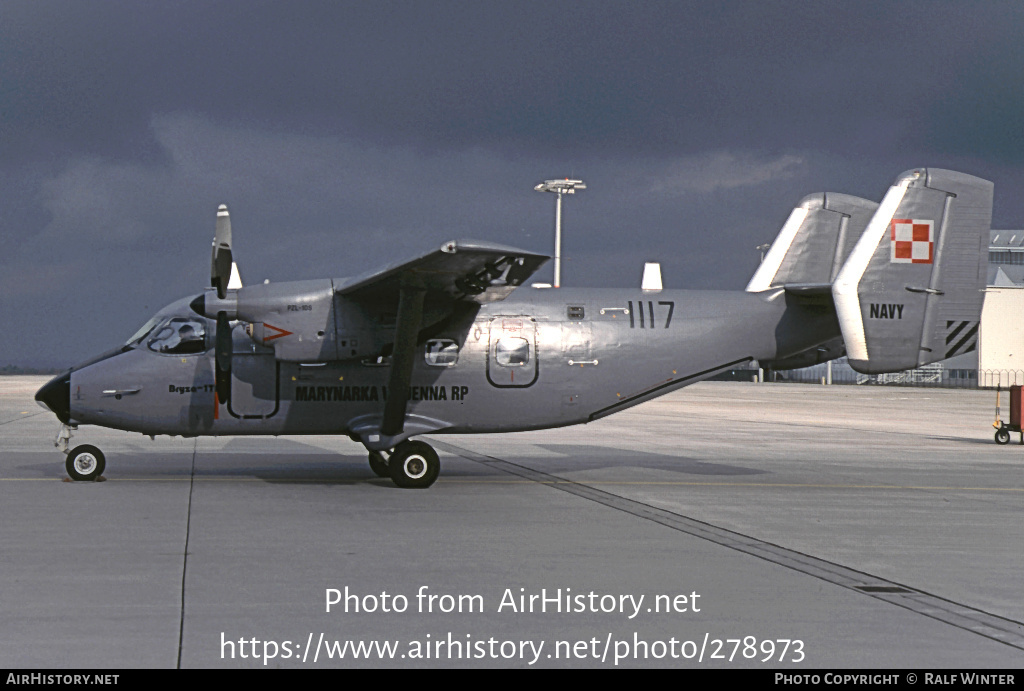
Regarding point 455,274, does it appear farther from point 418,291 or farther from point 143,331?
point 143,331

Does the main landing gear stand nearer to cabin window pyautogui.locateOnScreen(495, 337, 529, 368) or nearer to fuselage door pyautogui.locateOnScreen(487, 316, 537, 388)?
fuselage door pyautogui.locateOnScreen(487, 316, 537, 388)

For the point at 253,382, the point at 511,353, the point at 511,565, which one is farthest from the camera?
the point at 511,353

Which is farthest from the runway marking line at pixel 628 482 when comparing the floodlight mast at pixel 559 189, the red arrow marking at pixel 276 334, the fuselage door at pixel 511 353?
the floodlight mast at pixel 559 189

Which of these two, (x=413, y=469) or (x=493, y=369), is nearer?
(x=413, y=469)

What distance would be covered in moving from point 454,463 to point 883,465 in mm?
9315

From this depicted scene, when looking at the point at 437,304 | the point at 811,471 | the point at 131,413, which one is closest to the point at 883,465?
the point at 811,471

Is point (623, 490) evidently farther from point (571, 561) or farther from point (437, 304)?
point (571, 561)

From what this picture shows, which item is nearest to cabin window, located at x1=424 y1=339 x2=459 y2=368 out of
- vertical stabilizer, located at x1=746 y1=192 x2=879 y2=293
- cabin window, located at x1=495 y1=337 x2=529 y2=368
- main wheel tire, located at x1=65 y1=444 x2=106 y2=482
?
cabin window, located at x1=495 y1=337 x2=529 y2=368

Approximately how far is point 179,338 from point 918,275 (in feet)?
42.9

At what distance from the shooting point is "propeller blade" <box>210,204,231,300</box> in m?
15.8

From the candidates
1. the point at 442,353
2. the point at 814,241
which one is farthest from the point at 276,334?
the point at 814,241

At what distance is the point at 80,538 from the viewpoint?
11.3 m

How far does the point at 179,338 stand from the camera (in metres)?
17.2

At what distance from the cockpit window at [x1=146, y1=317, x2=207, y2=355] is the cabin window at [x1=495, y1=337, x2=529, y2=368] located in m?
5.06
